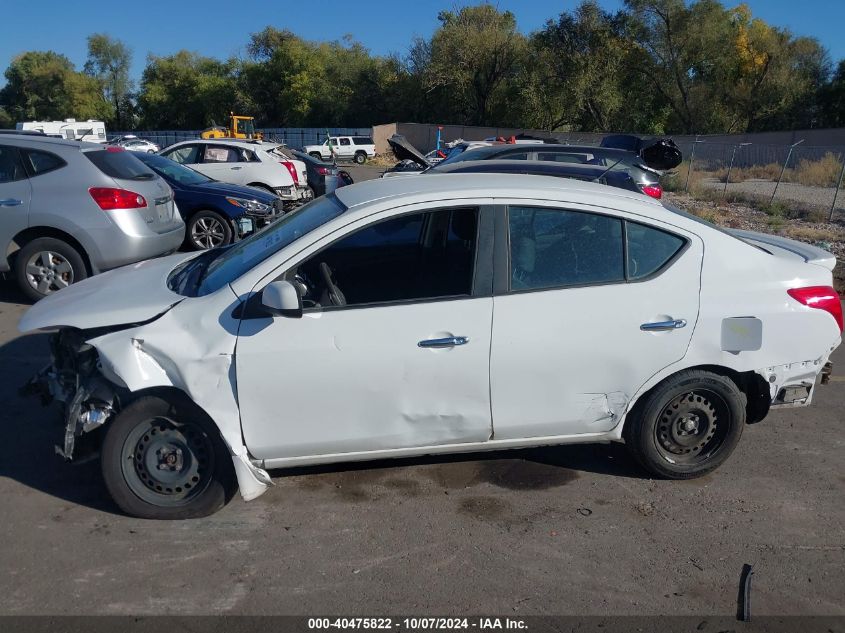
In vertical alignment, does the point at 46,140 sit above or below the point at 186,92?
below

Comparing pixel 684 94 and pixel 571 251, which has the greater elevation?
pixel 684 94

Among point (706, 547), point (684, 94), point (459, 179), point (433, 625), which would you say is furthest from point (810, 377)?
point (684, 94)

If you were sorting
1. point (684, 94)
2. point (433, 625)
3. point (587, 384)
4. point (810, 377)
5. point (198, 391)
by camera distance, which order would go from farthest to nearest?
point (684, 94)
point (810, 377)
point (587, 384)
point (198, 391)
point (433, 625)

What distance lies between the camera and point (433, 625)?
3162 mm

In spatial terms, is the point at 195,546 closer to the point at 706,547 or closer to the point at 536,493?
the point at 536,493

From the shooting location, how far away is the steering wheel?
12.9ft

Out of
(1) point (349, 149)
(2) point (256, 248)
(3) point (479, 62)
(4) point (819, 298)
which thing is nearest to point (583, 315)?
(4) point (819, 298)

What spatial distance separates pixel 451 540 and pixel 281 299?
147 centimetres

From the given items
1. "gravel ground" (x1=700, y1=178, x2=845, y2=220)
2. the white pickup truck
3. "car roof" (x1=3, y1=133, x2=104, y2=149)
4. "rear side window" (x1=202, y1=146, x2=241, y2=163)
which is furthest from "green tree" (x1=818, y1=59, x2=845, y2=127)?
"car roof" (x1=3, y1=133, x2=104, y2=149)

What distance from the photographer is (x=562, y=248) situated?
13.3 ft

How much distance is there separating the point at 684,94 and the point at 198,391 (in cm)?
5457

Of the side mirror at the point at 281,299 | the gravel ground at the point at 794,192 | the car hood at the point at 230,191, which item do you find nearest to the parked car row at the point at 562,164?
the car hood at the point at 230,191

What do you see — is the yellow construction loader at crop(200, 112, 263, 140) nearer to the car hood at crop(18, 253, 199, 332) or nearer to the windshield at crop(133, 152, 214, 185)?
the windshield at crop(133, 152, 214, 185)

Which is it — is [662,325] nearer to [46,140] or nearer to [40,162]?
[40,162]
